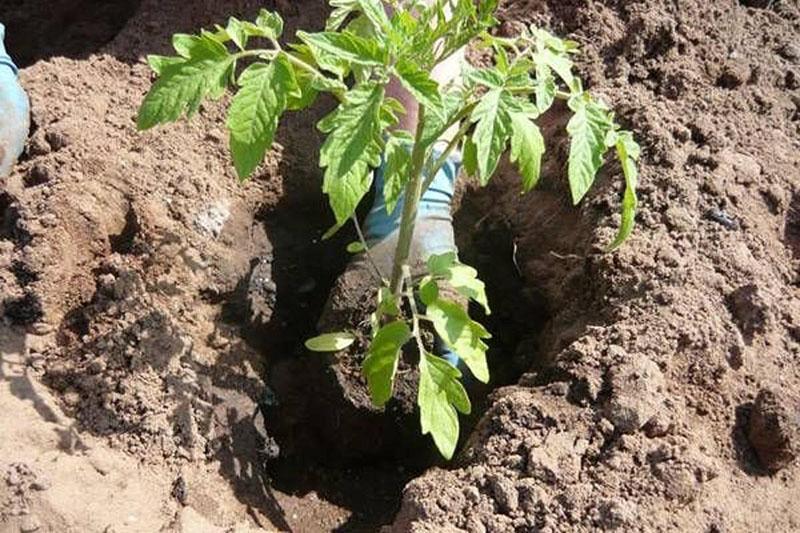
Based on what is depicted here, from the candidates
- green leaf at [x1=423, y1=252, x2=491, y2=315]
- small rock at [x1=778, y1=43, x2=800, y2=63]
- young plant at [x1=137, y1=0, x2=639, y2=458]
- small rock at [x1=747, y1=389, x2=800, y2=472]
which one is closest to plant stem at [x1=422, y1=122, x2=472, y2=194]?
young plant at [x1=137, y1=0, x2=639, y2=458]

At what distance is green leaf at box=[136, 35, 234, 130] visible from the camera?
132cm

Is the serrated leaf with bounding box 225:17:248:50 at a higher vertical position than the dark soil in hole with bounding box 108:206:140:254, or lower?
higher

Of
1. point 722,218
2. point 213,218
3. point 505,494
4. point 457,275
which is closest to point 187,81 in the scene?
point 457,275

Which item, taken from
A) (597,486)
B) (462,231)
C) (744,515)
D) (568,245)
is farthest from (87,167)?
(744,515)

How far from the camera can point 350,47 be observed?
4.26ft

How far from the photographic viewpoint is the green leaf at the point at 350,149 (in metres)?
1.25

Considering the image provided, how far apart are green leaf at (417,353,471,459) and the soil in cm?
11

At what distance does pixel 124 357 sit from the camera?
1.65m

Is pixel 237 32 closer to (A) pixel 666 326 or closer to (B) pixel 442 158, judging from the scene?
(B) pixel 442 158

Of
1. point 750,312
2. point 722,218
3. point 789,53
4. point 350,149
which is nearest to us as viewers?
point 350,149

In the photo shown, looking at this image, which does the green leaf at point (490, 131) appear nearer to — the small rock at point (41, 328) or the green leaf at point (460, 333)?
the green leaf at point (460, 333)

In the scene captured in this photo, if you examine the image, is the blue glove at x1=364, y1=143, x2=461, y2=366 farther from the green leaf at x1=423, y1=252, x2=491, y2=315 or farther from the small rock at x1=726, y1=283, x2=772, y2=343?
the small rock at x1=726, y1=283, x2=772, y2=343

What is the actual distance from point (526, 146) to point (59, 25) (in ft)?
6.28

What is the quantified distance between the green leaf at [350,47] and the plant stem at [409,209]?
0.71 feet
